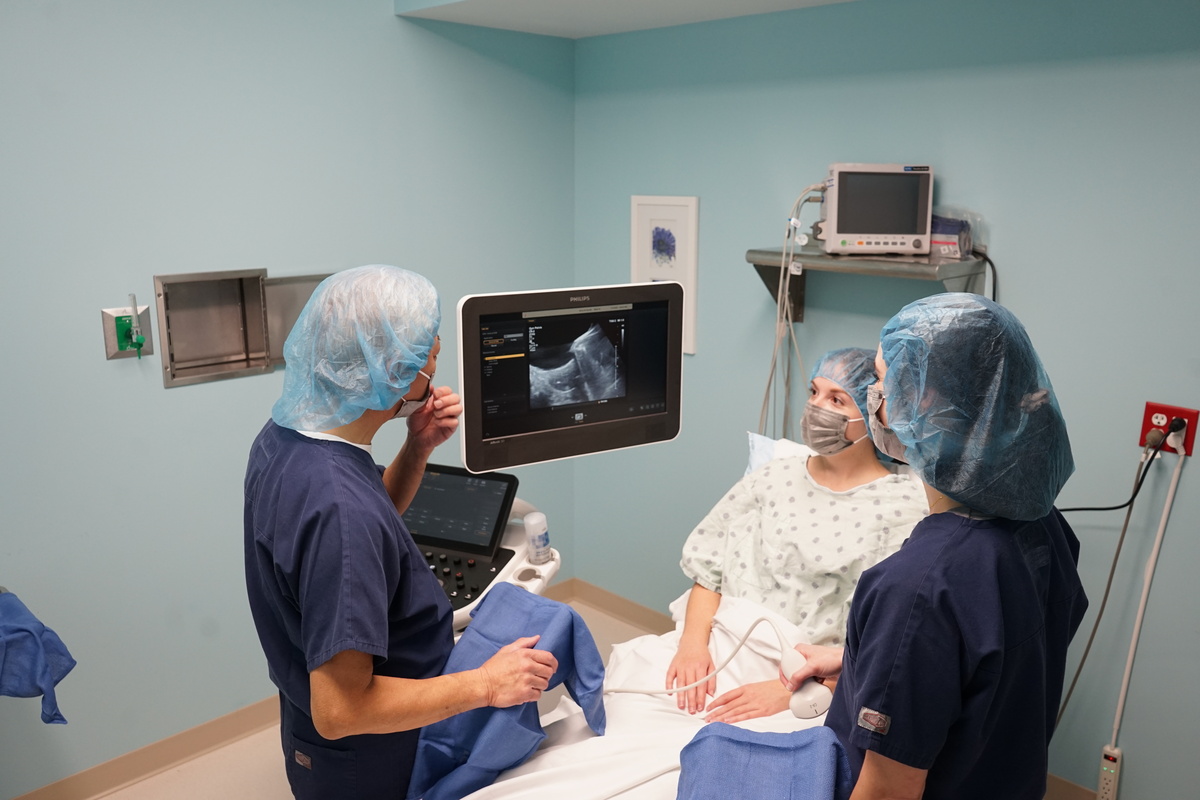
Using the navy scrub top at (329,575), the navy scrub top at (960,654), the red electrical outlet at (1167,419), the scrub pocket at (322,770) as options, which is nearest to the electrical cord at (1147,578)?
the red electrical outlet at (1167,419)

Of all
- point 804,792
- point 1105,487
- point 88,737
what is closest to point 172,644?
point 88,737

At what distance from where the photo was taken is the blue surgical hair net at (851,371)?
2045mm

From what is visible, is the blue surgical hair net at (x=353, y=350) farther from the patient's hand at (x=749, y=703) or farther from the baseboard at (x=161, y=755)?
the baseboard at (x=161, y=755)

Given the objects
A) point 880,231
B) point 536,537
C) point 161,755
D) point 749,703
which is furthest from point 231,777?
point 880,231

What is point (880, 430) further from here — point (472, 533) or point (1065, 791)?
point (1065, 791)

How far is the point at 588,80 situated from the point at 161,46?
1435 mm

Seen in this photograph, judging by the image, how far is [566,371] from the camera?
1788 mm

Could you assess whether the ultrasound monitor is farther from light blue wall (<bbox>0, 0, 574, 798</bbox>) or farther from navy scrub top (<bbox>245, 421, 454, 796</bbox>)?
light blue wall (<bbox>0, 0, 574, 798</bbox>)

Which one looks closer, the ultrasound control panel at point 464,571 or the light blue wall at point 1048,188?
the ultrasound control panel at point 464,571

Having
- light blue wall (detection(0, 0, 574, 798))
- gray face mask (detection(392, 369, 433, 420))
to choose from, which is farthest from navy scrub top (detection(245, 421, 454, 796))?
light blue wall (detection(0, 0, 574, 798))

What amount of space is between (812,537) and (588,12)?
163 cm

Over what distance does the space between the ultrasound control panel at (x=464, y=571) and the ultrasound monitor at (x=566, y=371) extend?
33cm

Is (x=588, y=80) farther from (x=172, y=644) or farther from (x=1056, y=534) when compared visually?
(x=1056, y=534)

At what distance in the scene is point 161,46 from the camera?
7.51ft
